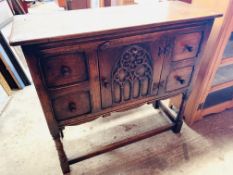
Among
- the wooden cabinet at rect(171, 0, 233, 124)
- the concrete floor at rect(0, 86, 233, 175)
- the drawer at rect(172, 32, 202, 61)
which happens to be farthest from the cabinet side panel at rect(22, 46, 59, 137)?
the wooden cabinet at rect(171, 0, 233, 124)

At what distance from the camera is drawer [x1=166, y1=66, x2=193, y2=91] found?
1.19 meters

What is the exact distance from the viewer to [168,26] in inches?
37.5

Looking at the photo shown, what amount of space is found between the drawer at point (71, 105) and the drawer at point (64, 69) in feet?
0.32

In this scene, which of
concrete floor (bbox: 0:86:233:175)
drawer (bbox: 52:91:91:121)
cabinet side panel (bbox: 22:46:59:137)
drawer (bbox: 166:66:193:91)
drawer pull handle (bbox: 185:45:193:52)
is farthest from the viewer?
concrete floor (bbox: 0:86:233:175)

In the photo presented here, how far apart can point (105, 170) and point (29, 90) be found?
57.6 inches

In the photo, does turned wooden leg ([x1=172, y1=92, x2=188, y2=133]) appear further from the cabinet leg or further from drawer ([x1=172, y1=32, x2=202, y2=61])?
the cabinet leg

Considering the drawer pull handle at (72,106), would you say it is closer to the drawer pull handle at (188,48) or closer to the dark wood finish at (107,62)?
the dark wood finish at (107,62)

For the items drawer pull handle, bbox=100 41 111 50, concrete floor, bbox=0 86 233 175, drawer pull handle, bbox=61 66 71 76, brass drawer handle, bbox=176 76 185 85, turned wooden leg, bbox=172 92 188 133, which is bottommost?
concrete floor, bbox=0 86 233 175

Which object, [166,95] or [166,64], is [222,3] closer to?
[166,64]

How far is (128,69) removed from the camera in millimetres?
1020

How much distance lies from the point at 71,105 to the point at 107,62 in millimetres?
316

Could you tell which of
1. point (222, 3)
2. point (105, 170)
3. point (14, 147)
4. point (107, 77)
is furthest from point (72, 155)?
point (222, 3)

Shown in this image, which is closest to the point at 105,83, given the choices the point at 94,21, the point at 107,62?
the point at 107,62

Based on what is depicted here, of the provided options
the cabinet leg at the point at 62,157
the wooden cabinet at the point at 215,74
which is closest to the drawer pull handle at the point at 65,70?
the cabinet leg at the point at 62,157
